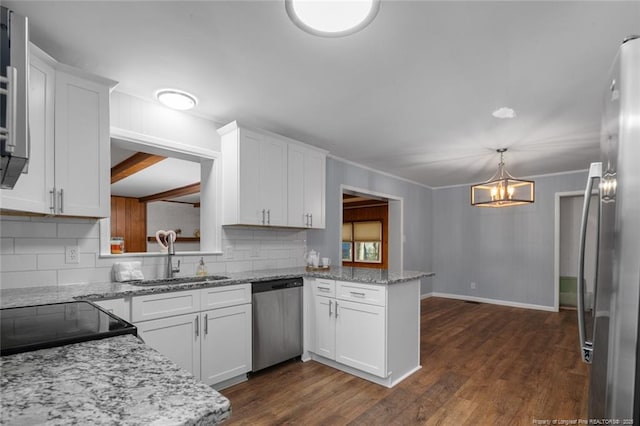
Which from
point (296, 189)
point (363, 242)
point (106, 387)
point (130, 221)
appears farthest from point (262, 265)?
point (130, 221)

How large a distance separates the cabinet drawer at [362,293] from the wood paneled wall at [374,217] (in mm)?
4324

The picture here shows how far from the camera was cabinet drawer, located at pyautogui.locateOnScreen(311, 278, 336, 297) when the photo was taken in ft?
9.98

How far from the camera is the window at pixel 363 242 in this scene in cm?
773

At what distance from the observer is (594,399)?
3.97 ft

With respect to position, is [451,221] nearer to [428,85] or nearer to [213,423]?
[428,85]

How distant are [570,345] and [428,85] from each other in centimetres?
339

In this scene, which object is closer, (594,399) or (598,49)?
(594,399)

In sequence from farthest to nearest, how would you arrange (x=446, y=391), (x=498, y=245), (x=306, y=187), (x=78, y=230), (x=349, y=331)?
(x=498, y=245), (x=306, y=187), (x=349, y=331), (x=446, y=391), (x=78, y=230)

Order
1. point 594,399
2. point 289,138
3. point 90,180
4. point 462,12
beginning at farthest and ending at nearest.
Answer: point 289,138
point 90,180
point 462,12
point 594,399

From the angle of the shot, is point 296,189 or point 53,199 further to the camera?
point 296,189

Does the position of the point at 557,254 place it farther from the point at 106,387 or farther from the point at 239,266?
the point at 106,387

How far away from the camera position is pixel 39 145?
1921mm

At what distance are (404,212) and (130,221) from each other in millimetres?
5602

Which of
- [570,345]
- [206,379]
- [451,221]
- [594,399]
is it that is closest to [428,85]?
[594,399]
